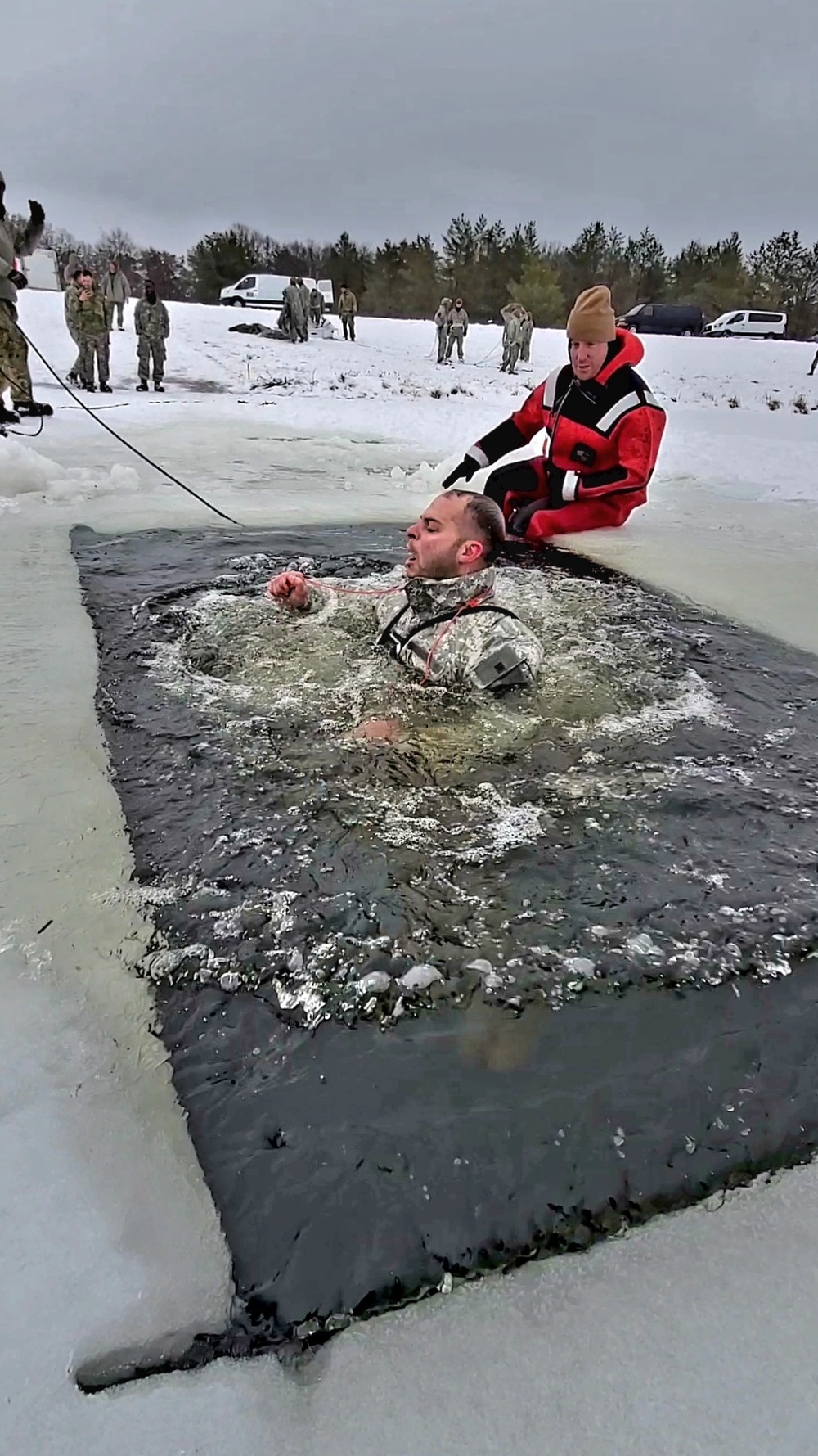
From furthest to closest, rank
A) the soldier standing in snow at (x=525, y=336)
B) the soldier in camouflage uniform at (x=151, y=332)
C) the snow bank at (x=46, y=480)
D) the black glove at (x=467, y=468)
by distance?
the soldier standing in snow at (x=525, y=336)
the soldier in camouflage uniform at (x=151, y=332)
the snow bank at (x=46, y=480)
the black glove at (x=467, y=468)

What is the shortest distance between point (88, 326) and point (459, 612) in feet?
35.8

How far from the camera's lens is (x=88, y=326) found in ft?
38.1

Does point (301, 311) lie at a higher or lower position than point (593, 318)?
higher

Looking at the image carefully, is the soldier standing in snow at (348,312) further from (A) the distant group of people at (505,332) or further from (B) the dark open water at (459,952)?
(B) the dark open water at (459,952)

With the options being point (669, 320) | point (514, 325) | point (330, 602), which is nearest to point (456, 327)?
point (514, 325)

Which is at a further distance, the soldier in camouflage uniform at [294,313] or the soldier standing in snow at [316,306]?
the soldier standing in snow at [316,306]

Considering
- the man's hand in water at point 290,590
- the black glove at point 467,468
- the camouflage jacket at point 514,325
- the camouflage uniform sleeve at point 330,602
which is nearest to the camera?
the man's hand in water at point 290,590

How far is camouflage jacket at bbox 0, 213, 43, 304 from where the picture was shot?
7.27 meters

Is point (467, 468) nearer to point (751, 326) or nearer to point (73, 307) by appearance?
point (73, 307)

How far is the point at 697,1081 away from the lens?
1485mm

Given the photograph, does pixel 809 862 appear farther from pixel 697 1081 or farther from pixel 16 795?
pixel 16 795

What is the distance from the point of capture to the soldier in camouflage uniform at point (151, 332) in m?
12.2

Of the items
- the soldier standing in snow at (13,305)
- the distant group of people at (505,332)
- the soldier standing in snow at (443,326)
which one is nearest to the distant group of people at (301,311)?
the distant group of people at (505,332)

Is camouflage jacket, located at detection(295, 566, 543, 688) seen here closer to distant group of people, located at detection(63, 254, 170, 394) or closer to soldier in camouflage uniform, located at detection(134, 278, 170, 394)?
distant group of people, located at detection(63, 254, 170, 394)
